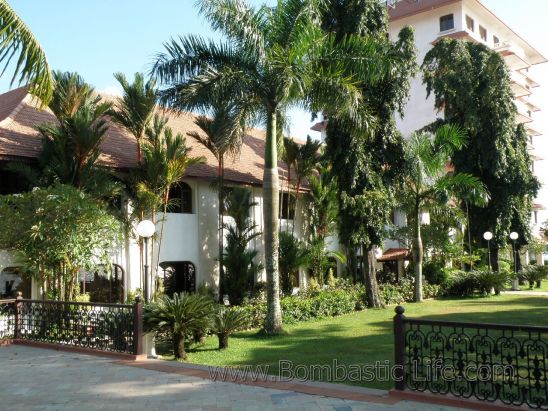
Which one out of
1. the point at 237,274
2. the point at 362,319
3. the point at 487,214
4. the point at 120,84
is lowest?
the point at 362,319

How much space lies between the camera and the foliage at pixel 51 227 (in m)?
11.8

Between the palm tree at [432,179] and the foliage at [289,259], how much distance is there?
4792 mm

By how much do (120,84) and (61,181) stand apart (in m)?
3.36

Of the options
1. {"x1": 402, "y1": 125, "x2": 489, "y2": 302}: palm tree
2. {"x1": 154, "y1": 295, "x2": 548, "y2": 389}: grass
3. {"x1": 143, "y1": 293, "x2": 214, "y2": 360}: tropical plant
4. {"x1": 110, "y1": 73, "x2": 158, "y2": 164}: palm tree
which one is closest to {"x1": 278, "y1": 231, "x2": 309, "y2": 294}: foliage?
{"x1": 154, "y1": 295, "x2": 548, "y2": 389}: grass

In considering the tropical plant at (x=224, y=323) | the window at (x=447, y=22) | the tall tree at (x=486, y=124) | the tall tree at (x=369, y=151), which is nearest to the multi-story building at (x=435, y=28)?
the window at (x=447, y=22)

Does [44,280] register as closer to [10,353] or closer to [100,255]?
[100,255]

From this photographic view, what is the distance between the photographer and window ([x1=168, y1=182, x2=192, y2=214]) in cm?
1839

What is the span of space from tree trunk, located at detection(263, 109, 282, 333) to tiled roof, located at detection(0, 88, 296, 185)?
182 centimetres

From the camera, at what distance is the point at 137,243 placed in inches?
648

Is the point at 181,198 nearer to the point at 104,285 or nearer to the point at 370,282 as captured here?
the point at 104,285

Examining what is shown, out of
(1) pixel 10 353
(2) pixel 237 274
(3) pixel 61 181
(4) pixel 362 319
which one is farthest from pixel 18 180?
(4) pixel 362 319

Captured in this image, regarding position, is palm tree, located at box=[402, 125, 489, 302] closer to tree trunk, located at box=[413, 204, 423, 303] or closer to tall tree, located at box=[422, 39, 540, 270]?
tree trunk, located at box=[413, 204, 423, 303]

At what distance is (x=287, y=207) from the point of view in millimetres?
22922

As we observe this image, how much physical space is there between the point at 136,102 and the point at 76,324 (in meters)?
7.02
